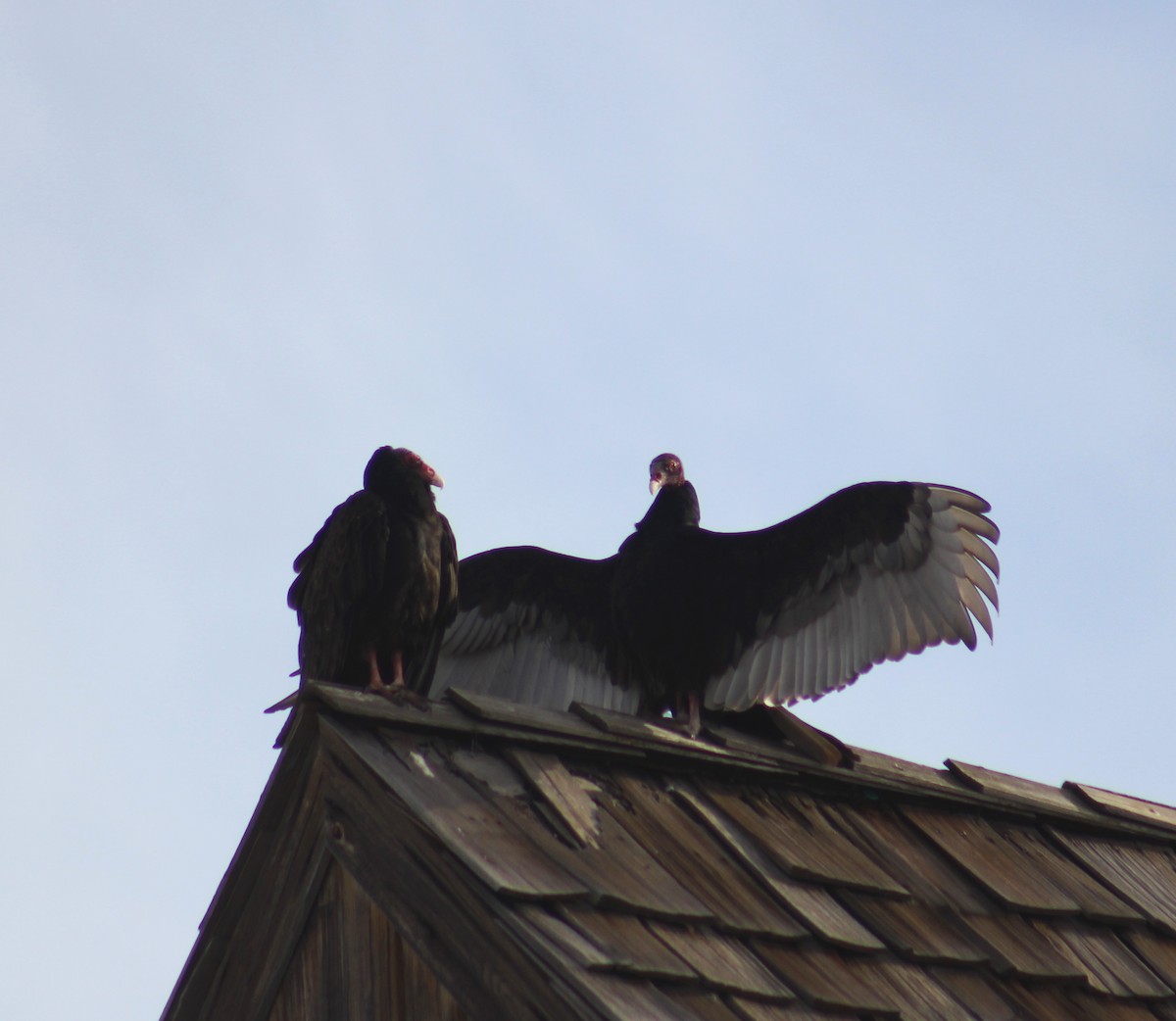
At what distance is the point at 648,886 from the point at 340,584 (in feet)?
5.94

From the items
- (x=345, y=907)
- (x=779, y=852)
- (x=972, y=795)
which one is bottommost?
(x=345, y=907)

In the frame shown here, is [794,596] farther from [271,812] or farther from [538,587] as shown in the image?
[271,812]

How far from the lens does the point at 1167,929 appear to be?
299 cm

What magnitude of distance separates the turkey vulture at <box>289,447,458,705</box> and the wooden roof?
1154 mm

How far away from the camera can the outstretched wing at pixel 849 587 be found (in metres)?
4.09

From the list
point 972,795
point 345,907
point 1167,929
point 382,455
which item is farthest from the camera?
point 382,455

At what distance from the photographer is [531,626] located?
494 centimetres

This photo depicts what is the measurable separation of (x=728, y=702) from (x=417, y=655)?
0.94 m

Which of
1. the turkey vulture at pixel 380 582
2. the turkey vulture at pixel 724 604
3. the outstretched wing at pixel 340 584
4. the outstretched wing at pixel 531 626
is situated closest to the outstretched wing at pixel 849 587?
the turkey vulture at pixel 724 604

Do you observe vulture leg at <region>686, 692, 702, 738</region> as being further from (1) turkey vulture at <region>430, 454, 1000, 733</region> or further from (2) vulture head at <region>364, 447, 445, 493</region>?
(2) vulture head at <region>364, 447, 445, 493</region>

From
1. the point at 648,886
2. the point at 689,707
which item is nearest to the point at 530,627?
the point at 689,707

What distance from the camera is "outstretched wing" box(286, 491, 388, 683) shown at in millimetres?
3842

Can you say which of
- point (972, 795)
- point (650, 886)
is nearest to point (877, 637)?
point (972, 795)

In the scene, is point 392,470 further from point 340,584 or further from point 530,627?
point 530,627
